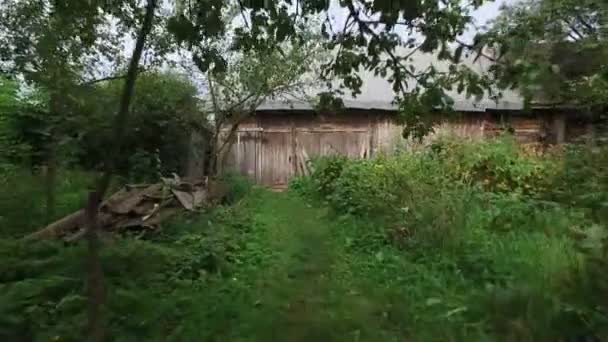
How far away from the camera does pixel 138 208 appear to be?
8.23 m

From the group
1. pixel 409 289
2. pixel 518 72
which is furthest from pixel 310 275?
pixel 409 289

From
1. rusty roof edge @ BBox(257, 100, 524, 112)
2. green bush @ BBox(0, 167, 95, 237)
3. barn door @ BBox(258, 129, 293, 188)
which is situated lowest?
barn door @ BBox(258, 129, 293, 188)

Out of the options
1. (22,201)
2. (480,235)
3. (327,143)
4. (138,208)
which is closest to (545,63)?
(22,201)

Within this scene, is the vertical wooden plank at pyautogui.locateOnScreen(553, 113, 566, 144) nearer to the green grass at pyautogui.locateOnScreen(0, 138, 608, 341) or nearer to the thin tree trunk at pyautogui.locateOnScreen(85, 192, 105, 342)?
the green grass at pyautogui.locateOnScreen(0, 138, 608, 341)

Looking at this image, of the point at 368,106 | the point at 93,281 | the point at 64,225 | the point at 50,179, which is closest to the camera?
the point at 93,281

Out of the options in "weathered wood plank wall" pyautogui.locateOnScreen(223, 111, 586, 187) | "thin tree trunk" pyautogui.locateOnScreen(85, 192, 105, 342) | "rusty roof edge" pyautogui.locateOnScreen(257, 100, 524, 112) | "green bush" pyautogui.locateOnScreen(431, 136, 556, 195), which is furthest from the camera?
"weathered wood plank wall" pyautogui.locateOnScreen(223, 111, 586, 187)

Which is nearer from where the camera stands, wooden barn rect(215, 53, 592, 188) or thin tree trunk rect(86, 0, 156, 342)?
thin tree trunk rect(86, 0, 156, 342)

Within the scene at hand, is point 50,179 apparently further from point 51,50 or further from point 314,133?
point 314,133

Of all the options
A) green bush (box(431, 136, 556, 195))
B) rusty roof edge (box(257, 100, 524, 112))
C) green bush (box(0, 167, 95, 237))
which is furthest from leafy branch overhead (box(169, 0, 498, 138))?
rusty roof edge (box(257, 100, 524, 112))

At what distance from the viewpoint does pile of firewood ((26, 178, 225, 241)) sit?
6.64 metres

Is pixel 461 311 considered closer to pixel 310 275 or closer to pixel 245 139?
pixel 310 275

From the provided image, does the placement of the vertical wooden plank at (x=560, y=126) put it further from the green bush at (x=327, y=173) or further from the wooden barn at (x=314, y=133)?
the green bush at (x=327, y=173)

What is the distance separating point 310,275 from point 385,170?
7888 mm

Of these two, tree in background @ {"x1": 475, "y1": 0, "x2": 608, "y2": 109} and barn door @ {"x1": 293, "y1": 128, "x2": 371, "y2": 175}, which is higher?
tree in background @ {"x1": 475, "y1": 0, "x2": 608, "y2": 109}
